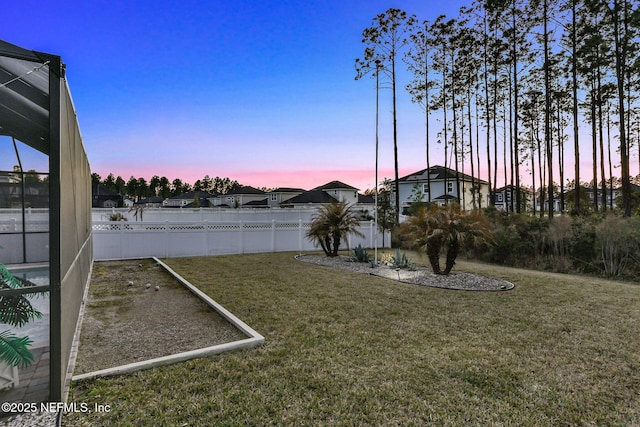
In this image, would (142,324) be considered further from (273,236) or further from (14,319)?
(273,236)

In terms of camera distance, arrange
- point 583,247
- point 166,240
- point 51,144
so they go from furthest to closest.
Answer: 1. point 166,240
2. point 583,247
3. point 51,144

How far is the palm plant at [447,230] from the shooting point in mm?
7660

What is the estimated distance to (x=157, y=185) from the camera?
290 ft

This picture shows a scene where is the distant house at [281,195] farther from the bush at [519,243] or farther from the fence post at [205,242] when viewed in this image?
the bush at [519,243]

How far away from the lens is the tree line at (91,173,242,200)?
82562 millimetres

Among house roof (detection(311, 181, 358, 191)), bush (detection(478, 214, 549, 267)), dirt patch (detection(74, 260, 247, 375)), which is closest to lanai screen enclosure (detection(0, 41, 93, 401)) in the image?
dirt patch (detection(74, 260, 247, 375))

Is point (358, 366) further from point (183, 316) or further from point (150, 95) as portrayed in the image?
point (150, 95)

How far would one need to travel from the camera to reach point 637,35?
13.6 metres

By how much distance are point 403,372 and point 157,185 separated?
9598 centimetres

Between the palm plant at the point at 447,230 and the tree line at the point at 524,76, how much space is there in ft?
20.4

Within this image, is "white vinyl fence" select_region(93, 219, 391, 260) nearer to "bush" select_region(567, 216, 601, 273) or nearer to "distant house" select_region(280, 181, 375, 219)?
"bush" select_region(567, 216, 601, 273)

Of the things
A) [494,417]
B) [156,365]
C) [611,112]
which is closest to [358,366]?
[494,417]

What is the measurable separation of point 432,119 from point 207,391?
75.5ft

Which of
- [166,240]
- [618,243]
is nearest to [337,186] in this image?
[166,240]
